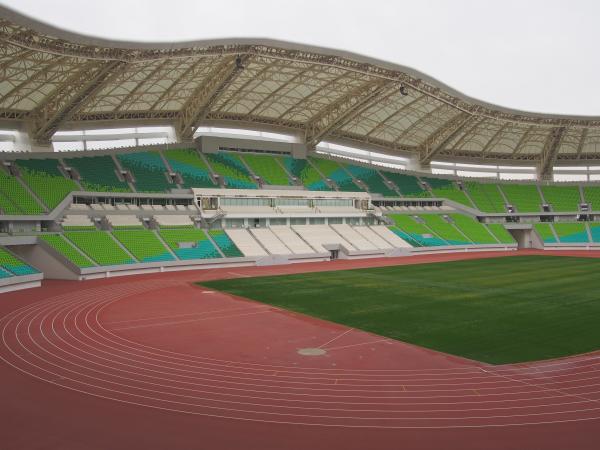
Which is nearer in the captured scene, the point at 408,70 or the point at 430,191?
the point at 408,70

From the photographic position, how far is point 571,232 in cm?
6212

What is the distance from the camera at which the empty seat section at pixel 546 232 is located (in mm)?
61594

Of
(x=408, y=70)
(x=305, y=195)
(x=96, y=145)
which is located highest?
(x=408, y=70)

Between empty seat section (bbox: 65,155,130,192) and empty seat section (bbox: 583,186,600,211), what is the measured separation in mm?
58557

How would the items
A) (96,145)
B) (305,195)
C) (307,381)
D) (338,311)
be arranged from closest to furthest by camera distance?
(307,381)
(338,311)
(96,145)
(305,195)

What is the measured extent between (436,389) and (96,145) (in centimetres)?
4883

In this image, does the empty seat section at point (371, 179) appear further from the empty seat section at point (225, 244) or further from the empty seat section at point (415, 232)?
the empty seat section at point (225, 244)

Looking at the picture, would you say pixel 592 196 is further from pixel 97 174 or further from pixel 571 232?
pixel 97 174

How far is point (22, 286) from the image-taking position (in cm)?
3073

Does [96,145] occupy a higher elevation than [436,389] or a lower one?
higher

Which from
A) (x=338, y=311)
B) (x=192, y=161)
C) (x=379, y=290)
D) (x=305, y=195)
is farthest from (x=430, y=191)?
(x=338, y=311)

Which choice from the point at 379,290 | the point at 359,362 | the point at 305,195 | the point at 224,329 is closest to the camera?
the point at 359,362

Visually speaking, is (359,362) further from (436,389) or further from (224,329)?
(224,329)

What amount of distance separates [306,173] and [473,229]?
2149 centimetres
